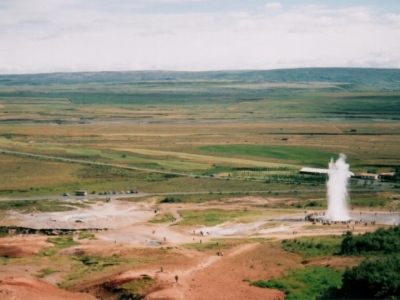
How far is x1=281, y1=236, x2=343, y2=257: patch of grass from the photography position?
5359 centimetres

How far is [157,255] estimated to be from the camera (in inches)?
2141

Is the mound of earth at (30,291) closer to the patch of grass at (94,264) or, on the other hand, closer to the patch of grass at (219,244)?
the patch of grass at (94,264)

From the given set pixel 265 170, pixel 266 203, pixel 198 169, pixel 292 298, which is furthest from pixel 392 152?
pixel 292 298

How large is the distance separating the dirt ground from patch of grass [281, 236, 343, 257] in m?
1.20

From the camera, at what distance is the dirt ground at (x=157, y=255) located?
43.4 metres

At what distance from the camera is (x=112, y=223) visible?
71188 millimetres

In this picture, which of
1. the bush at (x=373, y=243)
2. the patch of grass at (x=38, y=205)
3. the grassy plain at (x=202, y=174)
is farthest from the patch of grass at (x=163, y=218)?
the bush at (x=373, y=243)

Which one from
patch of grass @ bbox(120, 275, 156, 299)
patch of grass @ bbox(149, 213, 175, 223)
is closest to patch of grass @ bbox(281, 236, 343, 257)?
patch of grass @ bbox(120, 275, 156, 299)

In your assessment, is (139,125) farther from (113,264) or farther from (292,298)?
(292,298)

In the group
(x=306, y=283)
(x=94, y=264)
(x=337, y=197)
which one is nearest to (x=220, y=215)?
(x=337, y=197)

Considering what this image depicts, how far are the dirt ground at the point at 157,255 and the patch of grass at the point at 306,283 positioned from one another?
0.97m

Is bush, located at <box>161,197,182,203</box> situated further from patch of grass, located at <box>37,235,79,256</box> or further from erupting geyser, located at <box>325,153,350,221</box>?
patch of grass, located at <box>37,235,79,256</box>

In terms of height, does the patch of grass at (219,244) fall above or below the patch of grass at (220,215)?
above

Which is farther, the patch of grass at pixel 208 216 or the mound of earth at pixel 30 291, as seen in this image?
the patch of grass at pixel 208 216
